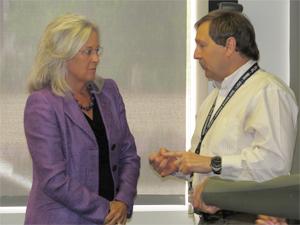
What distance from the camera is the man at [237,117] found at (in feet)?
6.59

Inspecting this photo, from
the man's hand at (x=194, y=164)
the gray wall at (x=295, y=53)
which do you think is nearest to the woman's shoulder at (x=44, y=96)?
the man's hand at (x=194, y=164)

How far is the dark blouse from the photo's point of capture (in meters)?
2.27

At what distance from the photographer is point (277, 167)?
1.99 metres

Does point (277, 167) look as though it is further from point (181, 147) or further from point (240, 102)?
point (181, 147)

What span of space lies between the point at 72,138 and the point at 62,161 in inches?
4.1

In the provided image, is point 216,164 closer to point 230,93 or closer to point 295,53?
point 230,93

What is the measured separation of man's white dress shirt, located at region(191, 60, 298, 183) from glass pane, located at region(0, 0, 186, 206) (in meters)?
1.22

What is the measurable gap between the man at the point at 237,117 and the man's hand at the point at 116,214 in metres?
0.23

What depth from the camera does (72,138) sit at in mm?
2203

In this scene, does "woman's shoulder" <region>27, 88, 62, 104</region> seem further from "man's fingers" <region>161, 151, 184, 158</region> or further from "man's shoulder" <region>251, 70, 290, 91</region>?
"man's shoulder" <region>251, 70, 290, 91</region>

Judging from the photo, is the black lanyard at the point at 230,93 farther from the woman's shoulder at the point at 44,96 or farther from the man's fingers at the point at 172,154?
the woman's shoulder at the point at 44,96

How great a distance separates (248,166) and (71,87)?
861 millimetres

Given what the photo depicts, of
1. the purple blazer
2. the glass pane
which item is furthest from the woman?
the glass pane

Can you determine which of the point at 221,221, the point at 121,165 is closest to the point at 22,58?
the point at 121,165
